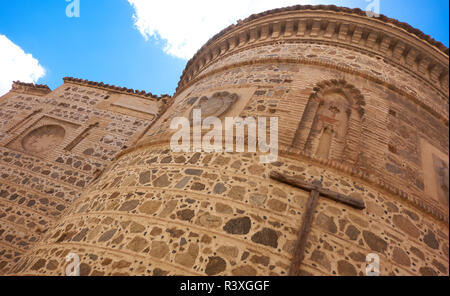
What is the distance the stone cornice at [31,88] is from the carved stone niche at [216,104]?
8220 mm

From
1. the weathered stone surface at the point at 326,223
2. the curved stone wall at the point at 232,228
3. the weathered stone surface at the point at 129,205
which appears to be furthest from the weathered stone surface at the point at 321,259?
the weathered stone surface at the point at 129,205

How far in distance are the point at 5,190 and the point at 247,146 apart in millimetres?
7019

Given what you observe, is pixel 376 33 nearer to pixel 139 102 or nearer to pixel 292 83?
pixel 292 83

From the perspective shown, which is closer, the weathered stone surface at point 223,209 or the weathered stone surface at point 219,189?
the weathered stone surface at point 223,209

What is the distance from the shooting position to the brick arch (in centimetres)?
412

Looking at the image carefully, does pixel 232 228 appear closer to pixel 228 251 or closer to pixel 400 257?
pixel 228 251

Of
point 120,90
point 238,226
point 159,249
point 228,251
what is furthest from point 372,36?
point 120,90

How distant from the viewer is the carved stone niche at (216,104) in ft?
16.1

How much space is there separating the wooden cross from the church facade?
17 mm

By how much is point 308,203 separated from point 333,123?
1884 millimetres

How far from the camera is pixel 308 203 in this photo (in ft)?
10.8

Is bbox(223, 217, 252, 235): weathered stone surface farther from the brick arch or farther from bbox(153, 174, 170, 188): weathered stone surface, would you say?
the brick arch

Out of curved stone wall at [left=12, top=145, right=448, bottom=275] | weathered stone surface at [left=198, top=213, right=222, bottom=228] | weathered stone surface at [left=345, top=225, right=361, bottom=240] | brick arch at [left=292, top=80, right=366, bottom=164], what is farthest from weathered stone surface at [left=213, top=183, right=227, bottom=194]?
weathered stone surface at [left=345, top=225, right=361, bottom=240]

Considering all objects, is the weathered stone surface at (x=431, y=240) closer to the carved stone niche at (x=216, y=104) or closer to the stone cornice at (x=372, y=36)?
the carved stone niche at (x=216, y=104)
